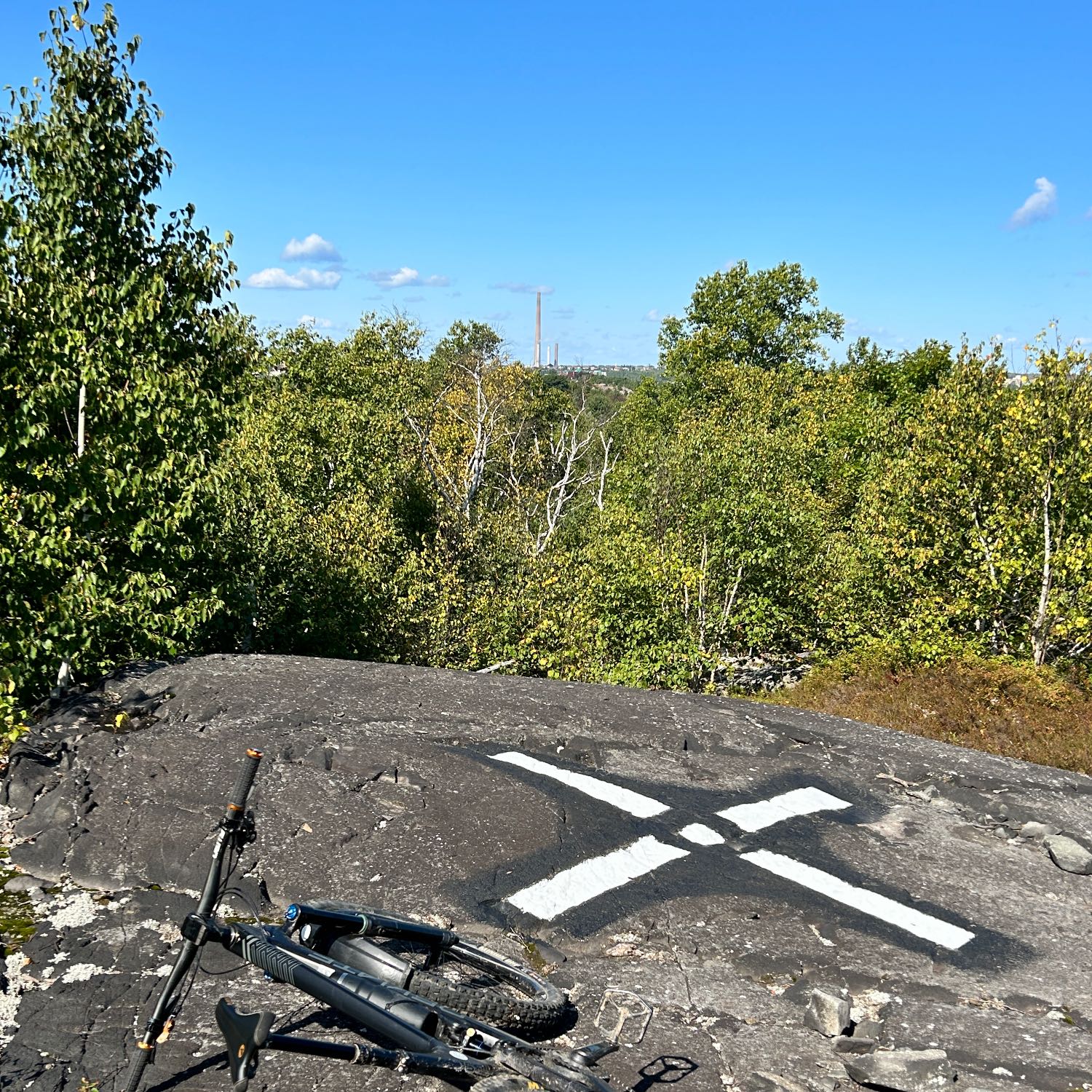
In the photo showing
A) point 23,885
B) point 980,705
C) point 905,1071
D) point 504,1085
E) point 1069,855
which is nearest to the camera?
point 504,1085

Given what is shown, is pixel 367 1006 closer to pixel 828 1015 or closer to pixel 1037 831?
pixel 828 1015

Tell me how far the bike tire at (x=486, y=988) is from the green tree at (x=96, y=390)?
5978mm

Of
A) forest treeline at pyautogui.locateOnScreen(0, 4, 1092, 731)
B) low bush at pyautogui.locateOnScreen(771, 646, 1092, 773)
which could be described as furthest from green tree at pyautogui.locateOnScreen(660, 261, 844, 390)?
low bush at pyautogui.locateOnScreen(771, 646, 1092, 773)

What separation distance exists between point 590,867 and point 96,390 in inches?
283

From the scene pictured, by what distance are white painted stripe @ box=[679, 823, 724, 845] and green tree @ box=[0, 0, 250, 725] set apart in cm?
597

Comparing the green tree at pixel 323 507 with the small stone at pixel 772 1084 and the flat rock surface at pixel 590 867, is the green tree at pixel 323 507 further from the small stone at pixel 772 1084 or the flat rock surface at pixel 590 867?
the small stone at pixel 772 1084

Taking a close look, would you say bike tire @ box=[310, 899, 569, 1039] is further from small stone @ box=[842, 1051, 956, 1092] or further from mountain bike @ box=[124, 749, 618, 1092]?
small stone @ box=[842, 1051, 956, 1092]

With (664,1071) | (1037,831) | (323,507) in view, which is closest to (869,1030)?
(664,1071)

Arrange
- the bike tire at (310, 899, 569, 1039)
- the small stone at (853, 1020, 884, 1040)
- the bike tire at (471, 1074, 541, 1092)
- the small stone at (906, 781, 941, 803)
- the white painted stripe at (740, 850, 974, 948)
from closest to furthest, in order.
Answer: the bike tire at (471, 1074, 541, 1092), the bike tire at (310, 899, 569, 1039), the small stone at (853, 1020, 884, 1040), the white painted stripe at (740, 850, 974, 948), the small stone at (906, 781, 941, 803)

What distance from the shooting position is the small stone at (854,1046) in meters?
4.69

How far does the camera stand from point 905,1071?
437 centimetres

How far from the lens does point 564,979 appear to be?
528 cm

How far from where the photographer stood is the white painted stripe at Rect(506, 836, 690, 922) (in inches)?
238

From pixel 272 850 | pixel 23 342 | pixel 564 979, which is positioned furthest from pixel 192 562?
pixel 564 979
